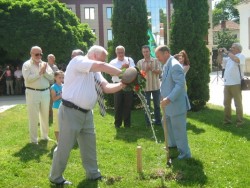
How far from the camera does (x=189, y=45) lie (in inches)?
477

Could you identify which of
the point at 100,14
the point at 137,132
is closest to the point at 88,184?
the point at 137,132

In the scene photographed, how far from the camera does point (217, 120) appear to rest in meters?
10.3

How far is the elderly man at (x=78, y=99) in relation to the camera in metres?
4.93

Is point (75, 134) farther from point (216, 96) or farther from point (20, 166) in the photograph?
point (216, 96)

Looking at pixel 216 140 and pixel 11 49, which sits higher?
pixel 11 49

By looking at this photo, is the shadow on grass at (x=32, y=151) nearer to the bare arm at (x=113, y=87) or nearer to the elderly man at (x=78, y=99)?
the elderly man at (x=78, y=99)

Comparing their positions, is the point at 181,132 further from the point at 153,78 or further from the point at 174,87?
the point at 153,78

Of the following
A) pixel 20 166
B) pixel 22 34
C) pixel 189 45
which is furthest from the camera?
pixel 22 34

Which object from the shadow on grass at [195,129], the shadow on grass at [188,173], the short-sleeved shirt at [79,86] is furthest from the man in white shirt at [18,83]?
the short-sleeved shirt at [79,86]

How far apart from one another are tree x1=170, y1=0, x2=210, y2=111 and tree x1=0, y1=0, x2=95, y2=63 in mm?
12149

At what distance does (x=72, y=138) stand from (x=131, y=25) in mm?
8164

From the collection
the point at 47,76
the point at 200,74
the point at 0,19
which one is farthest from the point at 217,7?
the point at 47,76

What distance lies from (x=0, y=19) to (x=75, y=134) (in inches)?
771

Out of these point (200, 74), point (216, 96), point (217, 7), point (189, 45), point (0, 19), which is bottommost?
point (216, 96)
